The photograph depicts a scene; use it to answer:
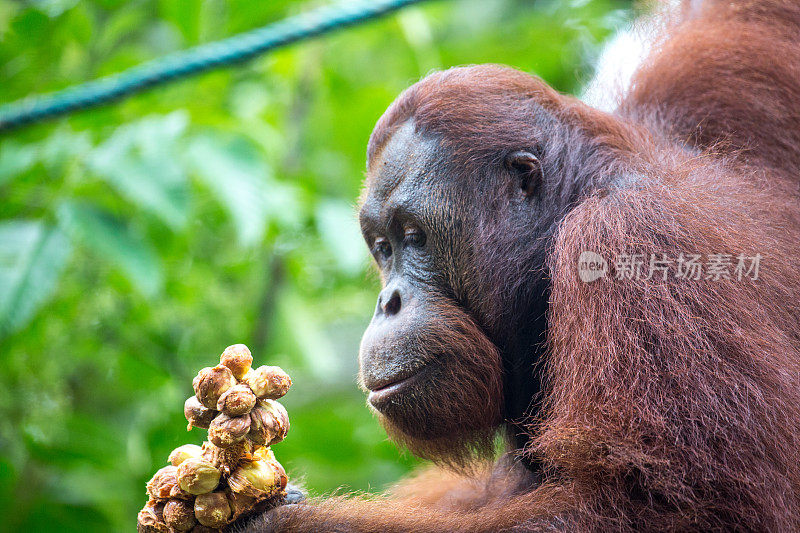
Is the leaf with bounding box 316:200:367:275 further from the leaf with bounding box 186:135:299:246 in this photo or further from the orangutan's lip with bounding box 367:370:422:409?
the orangutan's lip with bounding box 367:370:422:409

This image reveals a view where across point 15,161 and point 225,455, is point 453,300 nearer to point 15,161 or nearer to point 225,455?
point 225,455

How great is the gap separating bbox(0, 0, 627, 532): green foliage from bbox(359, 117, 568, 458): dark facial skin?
0.83 metres

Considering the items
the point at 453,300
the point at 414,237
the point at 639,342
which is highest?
the point at 414,237

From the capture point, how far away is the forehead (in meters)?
2.60

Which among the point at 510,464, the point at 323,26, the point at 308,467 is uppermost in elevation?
the point at 323,26

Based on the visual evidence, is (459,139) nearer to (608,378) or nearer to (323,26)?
(608,378)

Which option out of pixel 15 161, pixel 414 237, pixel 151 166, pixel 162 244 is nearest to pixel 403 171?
pixel 414 237

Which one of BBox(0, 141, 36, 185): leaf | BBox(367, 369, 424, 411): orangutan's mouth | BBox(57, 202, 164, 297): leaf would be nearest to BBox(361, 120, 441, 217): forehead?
BBox(367, 369, 424, 411): orangutan's mouth

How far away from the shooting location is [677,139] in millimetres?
2990

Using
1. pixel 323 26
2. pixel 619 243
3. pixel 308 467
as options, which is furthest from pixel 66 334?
pixel 619 243

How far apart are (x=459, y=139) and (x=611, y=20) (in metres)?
3.47

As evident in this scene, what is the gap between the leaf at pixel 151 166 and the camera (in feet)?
10.7

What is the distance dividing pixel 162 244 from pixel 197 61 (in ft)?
3.55

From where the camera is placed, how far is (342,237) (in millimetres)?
4070
